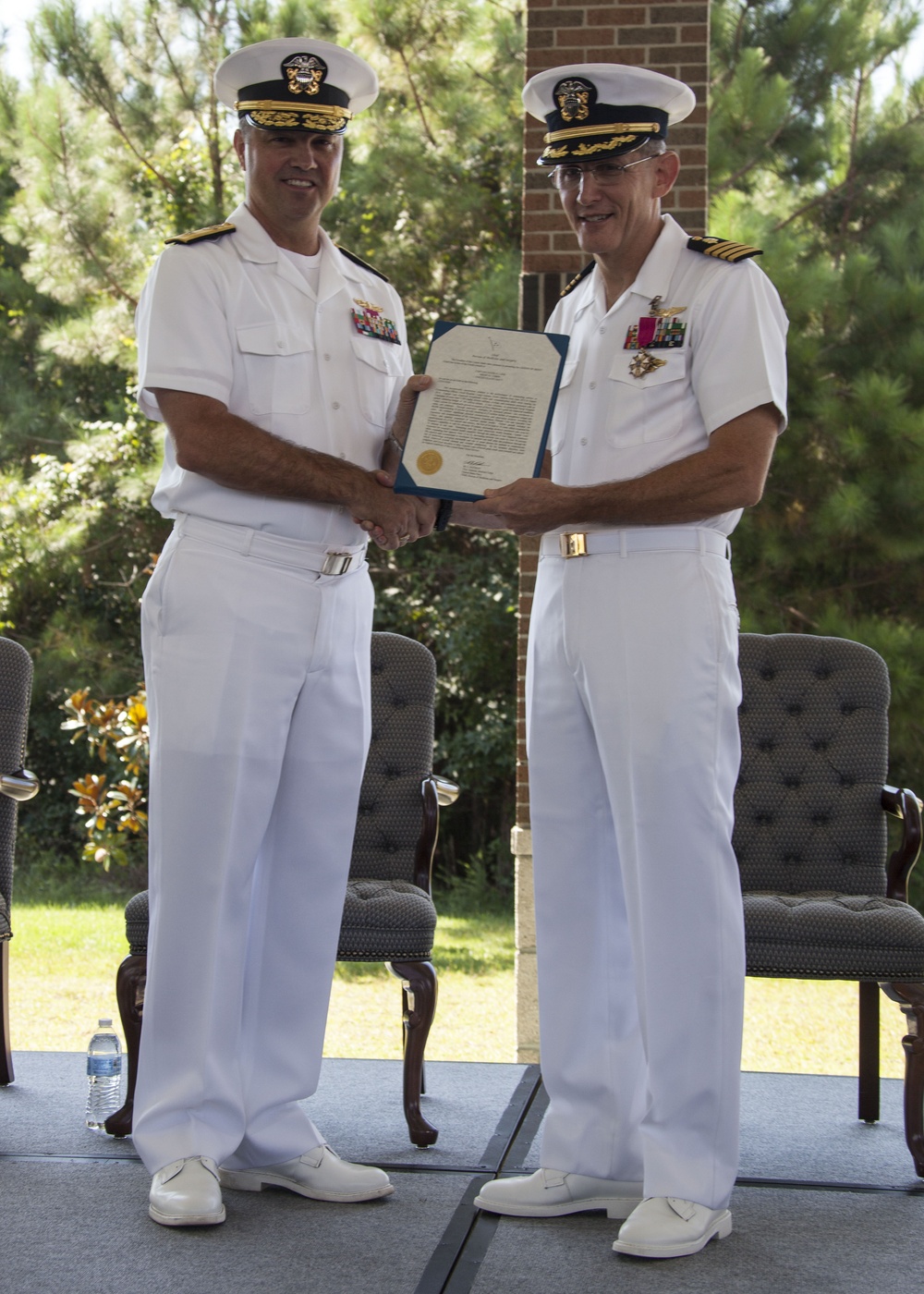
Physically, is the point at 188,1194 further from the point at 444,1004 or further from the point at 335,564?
the point at 444,1004

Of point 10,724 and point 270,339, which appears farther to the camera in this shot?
point 10,724

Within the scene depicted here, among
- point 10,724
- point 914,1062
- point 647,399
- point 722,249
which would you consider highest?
point 722,249

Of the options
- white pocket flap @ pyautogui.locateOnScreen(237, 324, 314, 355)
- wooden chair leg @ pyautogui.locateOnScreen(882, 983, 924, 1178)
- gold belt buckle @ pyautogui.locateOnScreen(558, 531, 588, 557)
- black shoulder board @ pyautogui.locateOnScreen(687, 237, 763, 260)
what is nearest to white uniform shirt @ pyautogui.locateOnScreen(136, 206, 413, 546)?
white pocket flap @ pyautogui.locateOnScreen(237, 324, 314, 355)

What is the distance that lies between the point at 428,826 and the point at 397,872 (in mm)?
184

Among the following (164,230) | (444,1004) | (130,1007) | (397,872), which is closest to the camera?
(130,1007)

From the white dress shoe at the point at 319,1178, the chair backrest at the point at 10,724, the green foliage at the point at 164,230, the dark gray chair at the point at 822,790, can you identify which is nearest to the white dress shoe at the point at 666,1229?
the white dress shoe at the point at 319,1178

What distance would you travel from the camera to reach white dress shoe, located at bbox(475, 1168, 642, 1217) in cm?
258

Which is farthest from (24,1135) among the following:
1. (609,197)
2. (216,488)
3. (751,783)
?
(609,197)

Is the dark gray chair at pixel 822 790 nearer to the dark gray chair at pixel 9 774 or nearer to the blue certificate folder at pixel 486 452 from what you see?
the blue certificate folder at pixel 486 452

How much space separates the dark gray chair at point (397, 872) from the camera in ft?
10.3

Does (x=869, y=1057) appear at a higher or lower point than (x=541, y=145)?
lower

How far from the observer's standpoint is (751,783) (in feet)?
12.2

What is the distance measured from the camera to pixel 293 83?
2.67 m

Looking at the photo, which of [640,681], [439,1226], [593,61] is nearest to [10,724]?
[439,1226]
